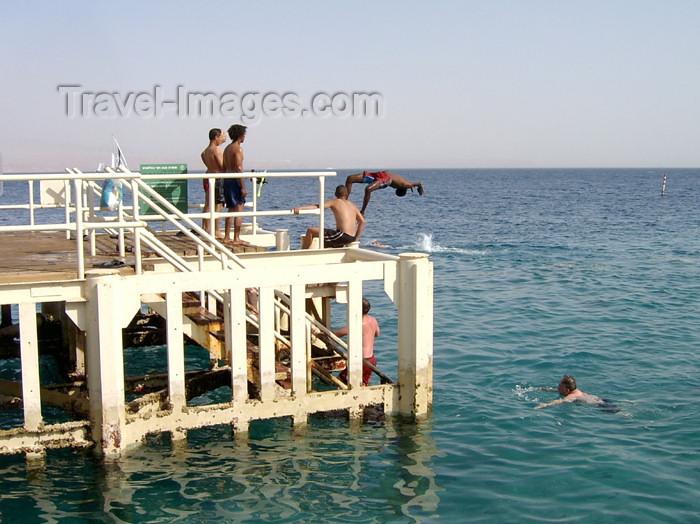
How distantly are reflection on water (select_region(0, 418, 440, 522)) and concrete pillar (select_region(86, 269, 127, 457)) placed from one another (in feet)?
1.26

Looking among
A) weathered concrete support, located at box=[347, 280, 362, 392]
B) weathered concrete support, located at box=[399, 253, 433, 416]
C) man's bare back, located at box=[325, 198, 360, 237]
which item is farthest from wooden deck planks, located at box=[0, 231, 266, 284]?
weathered concrete support, located at box=[399, 253, 433, 416]

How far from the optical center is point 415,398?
10172mm

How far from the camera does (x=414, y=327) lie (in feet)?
32.5

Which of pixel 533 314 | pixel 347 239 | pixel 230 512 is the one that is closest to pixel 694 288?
pixel 533 314

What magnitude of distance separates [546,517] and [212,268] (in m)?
5.39

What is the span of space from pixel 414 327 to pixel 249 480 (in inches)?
104

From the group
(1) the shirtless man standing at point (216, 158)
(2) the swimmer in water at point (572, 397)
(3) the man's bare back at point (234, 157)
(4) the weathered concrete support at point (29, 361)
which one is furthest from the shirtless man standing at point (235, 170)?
(2) the swimmer in water at point (572, 397)

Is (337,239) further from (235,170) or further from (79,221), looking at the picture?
(79,221)

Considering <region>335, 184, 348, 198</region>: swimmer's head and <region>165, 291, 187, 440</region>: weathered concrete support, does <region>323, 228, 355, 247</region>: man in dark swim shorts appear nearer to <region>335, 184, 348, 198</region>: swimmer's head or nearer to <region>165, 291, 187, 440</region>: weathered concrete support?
<region>335, 184, 348, 198</region>: swimmer's head

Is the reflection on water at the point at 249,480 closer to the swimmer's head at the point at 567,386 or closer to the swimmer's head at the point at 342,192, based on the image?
the swimmer's head at the point at 567,386

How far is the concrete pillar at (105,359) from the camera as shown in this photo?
8492 mm

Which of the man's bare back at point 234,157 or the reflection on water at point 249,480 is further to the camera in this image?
the man's bare back at point 234,157

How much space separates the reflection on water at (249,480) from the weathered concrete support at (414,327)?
561mm

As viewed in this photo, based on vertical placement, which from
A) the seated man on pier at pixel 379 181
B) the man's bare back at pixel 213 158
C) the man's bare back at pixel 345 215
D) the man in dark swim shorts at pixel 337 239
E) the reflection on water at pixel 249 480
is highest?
the man's bare back at pixel 213 158
